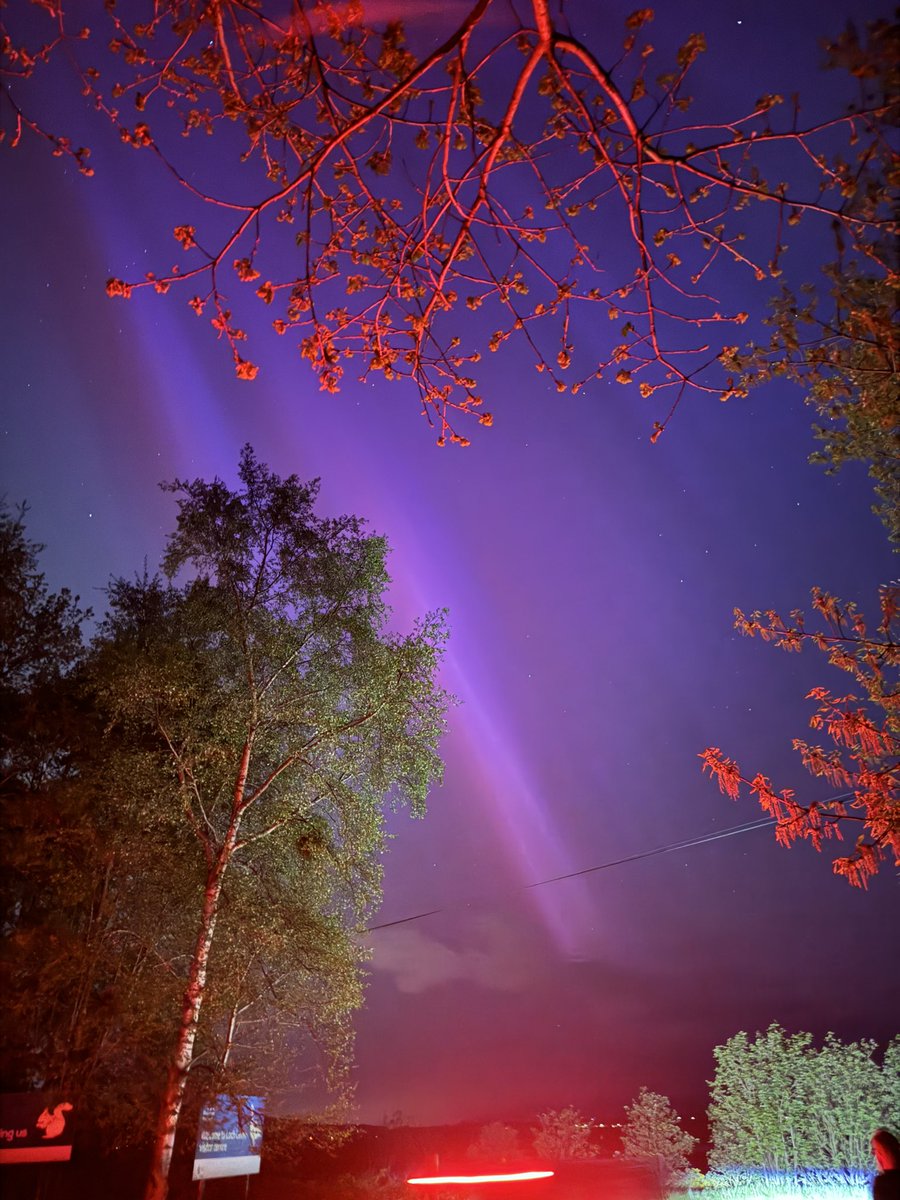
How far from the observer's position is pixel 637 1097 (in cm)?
3180

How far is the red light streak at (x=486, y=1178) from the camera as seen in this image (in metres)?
7.26

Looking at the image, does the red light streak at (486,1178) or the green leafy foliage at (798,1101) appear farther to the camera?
the green leafy foliage at (798,1101)

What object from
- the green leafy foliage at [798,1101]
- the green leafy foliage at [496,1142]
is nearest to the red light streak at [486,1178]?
the green leafy foliage at [798,1101]

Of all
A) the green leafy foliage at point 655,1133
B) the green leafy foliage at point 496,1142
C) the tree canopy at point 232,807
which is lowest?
the green leafy foliage at point 496,1142

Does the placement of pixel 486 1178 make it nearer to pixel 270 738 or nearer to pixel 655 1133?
pixel 270 738

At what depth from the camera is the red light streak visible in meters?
7.26

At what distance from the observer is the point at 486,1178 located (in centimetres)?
720

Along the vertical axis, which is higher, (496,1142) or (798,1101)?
(798,1101)

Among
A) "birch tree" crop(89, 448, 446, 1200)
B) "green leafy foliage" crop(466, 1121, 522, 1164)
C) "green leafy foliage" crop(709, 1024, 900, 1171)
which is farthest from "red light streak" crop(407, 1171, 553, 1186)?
"green leafy foliage" crop(466, 1121, 522, 1164)

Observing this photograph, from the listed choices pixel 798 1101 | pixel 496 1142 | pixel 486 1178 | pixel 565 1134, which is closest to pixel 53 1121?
pixel 486 1178

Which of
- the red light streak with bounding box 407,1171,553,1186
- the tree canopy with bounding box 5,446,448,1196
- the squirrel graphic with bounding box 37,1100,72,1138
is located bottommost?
the squirrel graphic with bounding box 37,1100,72,1138

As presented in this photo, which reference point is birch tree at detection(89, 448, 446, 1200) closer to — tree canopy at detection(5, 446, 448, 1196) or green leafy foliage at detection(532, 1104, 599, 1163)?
tree canopy at detection(5, 446, 448, 1196)

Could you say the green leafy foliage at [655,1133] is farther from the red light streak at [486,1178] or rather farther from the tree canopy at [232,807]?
the red light streak at [486,1178]

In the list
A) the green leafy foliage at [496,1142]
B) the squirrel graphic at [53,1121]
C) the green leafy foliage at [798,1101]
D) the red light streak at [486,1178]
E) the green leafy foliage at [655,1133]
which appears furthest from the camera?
the green leafy foliage at [496,1142]
